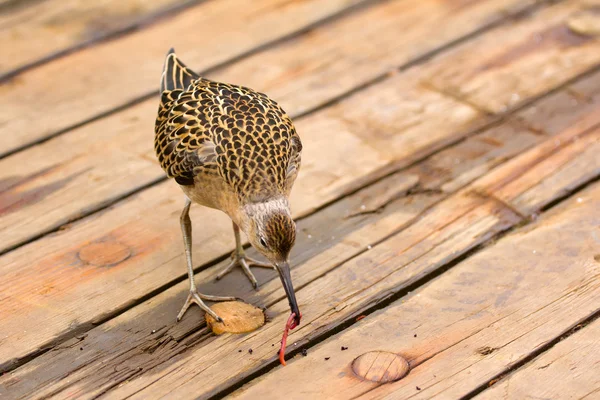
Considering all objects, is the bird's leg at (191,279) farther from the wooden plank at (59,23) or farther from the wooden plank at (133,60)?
the wooden plank at (59,23)

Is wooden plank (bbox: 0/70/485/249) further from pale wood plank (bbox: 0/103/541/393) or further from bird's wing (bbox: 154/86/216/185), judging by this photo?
bird's wing (bbox: 154/86/216/185)

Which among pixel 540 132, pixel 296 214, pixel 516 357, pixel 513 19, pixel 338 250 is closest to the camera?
pixel 516 357

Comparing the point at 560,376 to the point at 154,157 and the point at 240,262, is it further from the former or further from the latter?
the point at 154,157

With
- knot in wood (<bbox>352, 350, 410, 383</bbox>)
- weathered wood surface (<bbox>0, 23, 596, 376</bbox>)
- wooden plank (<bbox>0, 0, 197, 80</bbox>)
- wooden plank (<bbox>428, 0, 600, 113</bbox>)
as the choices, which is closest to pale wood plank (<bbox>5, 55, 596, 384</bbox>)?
weathered wood surface (<bbox>0, 23, 596, 376</bbox>)

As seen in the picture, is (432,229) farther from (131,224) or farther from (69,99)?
(69,99)

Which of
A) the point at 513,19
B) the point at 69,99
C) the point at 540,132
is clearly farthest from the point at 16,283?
the point at 513,19

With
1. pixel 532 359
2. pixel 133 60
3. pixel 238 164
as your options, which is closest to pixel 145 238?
pixel 238 164

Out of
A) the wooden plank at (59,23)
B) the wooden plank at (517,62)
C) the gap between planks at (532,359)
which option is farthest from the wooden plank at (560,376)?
the wooden plank at (59,23)
